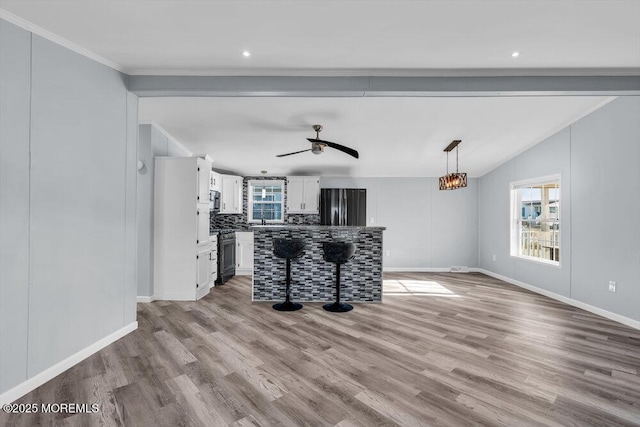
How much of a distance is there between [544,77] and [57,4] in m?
4.10

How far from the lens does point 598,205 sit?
12.7 ft


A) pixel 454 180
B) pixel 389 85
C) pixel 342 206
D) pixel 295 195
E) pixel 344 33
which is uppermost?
pixel 344 33

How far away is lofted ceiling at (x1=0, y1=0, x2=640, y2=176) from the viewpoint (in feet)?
6.43

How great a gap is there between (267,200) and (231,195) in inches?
33.9

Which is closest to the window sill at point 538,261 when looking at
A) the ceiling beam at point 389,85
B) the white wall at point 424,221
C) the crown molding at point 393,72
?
the white wall at point 424,221

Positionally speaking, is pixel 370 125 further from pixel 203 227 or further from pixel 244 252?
pixel 244 252

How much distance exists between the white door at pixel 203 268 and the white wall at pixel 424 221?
3221mm

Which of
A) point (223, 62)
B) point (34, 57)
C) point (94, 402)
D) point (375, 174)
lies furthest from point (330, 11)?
point (375, 174)

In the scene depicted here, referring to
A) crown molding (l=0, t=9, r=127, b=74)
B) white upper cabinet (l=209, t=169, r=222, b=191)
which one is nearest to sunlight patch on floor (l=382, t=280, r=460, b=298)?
white upper cabinet (l=209, t=169, r=222, b=191)

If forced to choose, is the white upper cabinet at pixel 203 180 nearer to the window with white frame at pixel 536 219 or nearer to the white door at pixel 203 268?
the white door at pixel 203 268

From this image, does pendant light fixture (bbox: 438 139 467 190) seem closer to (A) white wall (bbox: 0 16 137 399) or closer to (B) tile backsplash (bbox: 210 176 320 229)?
(B) tile backsplash (bbox: 210 176 320 229)

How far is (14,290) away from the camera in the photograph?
1963 mm

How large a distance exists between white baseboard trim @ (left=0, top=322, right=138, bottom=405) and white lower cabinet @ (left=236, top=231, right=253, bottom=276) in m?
3.09

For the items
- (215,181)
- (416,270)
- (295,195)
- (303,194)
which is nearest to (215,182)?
(215,181)
